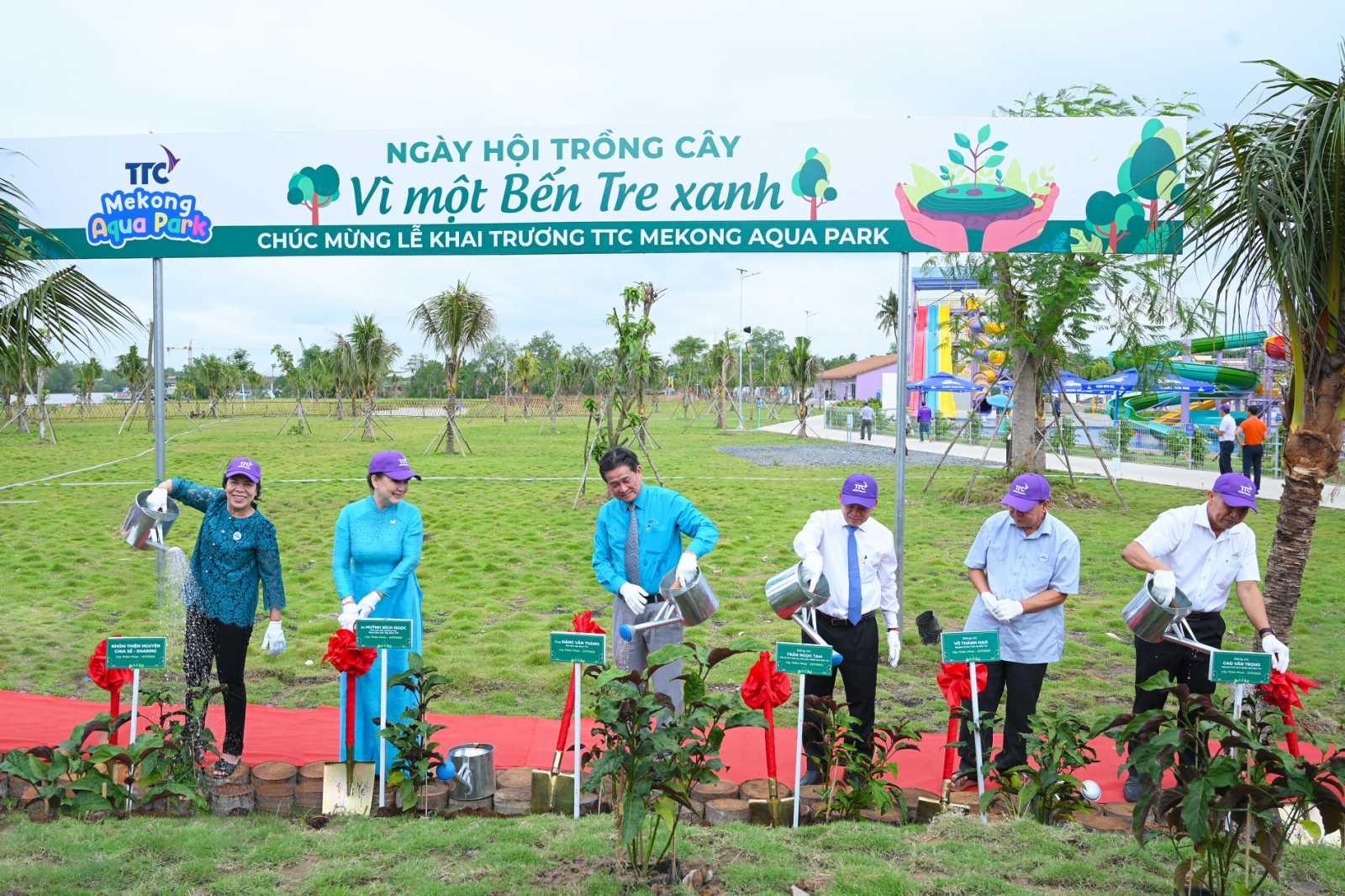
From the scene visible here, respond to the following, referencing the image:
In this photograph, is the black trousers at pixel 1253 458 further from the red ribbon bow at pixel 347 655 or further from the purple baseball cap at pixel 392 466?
the red ribbon bow at pixel 347 655

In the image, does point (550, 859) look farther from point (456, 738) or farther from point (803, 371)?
point (803, 371)

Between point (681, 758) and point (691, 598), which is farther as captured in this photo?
point (691, 598)

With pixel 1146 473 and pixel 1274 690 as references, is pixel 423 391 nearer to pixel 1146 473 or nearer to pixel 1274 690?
pixel 1146 473

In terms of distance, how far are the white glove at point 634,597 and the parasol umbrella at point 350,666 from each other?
1014mm

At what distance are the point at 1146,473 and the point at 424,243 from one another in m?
17.7

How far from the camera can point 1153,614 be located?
12.3 feet

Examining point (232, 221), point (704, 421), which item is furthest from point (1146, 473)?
point (704, 421)

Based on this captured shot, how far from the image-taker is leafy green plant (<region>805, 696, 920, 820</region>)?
12.1ft

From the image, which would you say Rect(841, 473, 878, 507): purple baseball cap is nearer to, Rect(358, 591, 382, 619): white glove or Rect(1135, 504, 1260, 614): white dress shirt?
Rect(1135, 504, 1260, 614): white dress shirt

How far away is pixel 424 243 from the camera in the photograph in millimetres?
5410

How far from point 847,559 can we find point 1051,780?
110 centimetres

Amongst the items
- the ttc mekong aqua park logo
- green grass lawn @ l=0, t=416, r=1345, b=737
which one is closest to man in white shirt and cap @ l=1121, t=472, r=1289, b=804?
green grass lawn @ l=0, t=416, r=1345, b=737

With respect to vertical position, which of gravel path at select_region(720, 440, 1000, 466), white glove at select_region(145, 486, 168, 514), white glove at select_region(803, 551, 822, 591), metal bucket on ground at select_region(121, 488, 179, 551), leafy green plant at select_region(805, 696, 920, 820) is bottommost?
leafy green plant at select_region(805, 696, 920, 820)

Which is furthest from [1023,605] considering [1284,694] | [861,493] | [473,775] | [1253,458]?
[1253,458]
